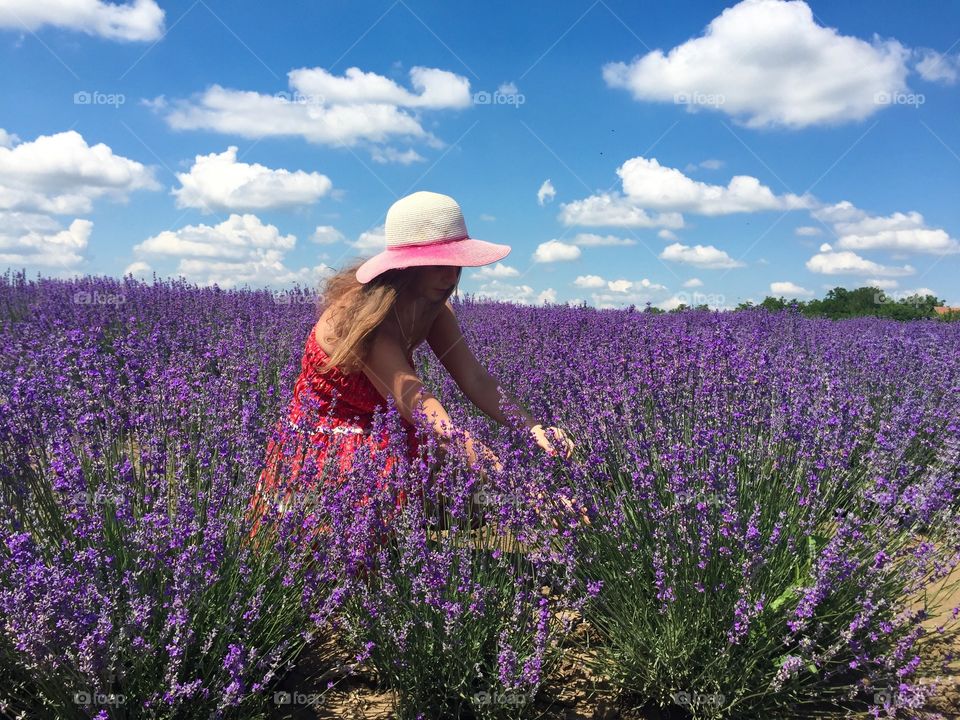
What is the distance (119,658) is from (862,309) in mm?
15048

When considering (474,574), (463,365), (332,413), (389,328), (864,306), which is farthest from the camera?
(864,306)

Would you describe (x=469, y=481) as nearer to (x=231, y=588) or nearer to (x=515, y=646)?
(x=515, y=646)

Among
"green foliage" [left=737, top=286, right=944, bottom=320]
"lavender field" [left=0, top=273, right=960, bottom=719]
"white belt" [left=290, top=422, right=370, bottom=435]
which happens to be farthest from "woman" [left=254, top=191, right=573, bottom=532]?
"green foliage" [left=737, top=286, right=944, bottom=320]

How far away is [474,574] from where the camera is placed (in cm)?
196

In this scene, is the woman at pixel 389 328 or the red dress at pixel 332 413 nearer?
the red dress at pixel 332 413

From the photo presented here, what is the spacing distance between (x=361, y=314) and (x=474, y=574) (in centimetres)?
94

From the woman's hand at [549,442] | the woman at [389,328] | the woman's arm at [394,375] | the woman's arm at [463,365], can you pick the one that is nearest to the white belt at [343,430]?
the woman at [389,328]

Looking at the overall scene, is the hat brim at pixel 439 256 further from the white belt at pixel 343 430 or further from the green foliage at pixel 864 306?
the green foliage at pixel 864 306

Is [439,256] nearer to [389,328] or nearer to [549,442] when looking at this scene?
[389,328]

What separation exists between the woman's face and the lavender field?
0.62 meters

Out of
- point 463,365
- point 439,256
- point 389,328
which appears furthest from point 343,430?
point 439,256

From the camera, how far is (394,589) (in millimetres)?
1710

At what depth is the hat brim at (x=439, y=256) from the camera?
2.27 meters

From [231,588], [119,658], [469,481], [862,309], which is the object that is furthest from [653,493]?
[862,309]
